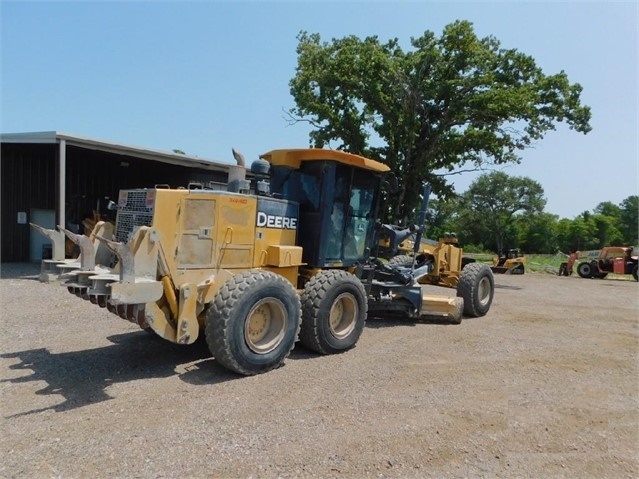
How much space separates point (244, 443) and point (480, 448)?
6.36 ft

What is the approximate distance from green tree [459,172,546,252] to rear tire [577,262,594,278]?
38760mm

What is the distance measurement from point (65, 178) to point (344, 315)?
1506 centimetres

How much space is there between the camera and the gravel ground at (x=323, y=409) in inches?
140

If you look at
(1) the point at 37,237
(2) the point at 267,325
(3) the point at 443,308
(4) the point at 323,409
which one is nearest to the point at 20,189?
(1) the point at 37,237

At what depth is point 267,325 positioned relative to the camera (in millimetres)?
5789

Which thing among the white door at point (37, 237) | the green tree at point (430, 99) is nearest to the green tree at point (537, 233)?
the green tree at point (430, 99)

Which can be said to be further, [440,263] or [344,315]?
[440,263]

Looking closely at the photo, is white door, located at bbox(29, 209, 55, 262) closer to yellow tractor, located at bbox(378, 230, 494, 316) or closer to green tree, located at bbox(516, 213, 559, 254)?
yellow tractor, located at bbox(378, 230, 494, 316)

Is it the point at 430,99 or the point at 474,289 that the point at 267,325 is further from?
the point at 430,99

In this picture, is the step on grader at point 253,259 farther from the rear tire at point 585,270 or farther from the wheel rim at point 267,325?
the rear tire at point 585,270

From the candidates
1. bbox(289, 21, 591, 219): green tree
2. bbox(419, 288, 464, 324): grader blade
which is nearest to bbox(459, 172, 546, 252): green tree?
bbox(289, 21, 591, 219): green tree

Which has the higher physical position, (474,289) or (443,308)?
(474,289)

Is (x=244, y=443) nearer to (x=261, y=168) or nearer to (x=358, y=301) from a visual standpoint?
(x=358, y=301)

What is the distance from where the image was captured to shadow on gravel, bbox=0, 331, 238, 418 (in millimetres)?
4816
